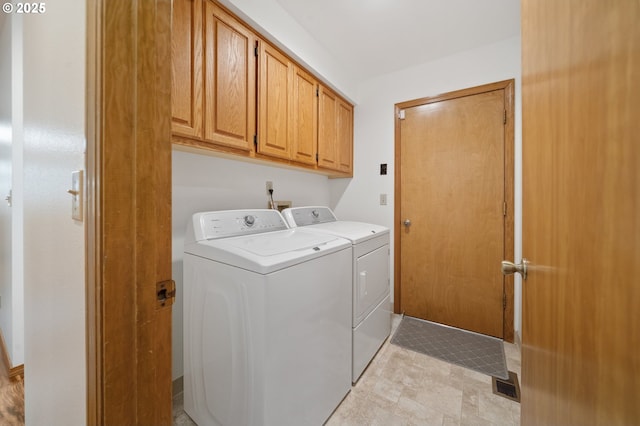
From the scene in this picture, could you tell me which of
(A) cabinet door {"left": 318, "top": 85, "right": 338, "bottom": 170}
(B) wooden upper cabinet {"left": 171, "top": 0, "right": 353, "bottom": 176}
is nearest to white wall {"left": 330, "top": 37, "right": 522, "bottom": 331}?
(A) cabinet door {"left": 318, "top": 85, "right": 338, "bottom": 170}

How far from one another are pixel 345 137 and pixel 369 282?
1524 millimetres

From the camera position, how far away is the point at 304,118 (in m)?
1.95

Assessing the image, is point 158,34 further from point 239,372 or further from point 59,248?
point 239,372

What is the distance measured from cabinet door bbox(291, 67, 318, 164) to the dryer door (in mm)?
916

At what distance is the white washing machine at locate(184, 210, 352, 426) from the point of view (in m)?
0.98

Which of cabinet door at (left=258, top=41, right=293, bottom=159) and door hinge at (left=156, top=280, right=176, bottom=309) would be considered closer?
door hinge at (left=156, top=280, right=176, bottom=309)

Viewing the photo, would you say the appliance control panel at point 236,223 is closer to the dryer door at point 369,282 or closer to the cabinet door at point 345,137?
the dryer door at point 369,282

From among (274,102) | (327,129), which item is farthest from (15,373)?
(327,129)

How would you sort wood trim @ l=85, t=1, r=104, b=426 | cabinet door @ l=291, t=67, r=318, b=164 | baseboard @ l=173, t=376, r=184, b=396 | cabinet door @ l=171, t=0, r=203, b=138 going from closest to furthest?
wood trim @ l=85, t=1, r=104, b=426 < cabinet door @ l=171, t=0, r=203, b=138 < baseboard @ l=173, t=376, r=184, b=396 < cabinet door @ l=291, t=67, r=318, b=164

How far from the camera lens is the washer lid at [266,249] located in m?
1.00

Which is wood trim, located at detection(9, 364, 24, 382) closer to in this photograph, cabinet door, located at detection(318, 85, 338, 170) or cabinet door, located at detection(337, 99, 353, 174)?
cabinet door, located at detection(318, 85, 338, 170)

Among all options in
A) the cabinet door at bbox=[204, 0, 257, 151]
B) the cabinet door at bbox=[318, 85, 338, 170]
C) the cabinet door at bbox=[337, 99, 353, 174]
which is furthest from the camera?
the cabinet door at bbox=[337, 99, 353, 174]

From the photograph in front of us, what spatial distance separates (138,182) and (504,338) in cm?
269

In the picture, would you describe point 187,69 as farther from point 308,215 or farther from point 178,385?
point 178,385
